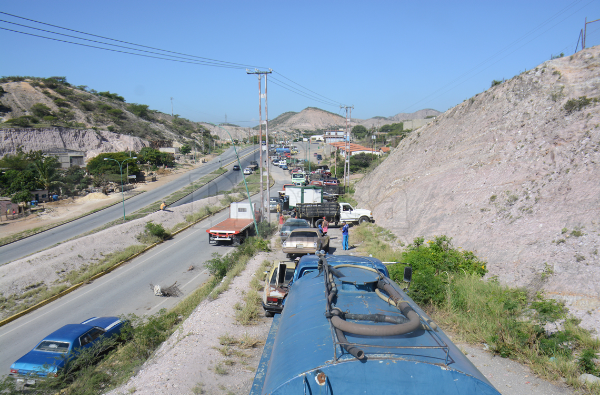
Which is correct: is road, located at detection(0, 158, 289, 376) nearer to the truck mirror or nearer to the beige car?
the beige car

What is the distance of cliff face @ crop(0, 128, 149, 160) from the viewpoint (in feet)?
194

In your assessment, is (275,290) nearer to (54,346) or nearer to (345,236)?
(54,346)

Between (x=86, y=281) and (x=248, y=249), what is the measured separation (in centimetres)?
929

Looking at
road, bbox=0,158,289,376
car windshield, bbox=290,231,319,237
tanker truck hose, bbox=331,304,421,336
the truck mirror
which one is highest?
tanker truck hose, bbox=331,304,421,336

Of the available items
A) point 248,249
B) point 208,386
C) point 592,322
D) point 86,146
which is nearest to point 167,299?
point 248,249

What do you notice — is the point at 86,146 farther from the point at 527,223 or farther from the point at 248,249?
the point at 527,223

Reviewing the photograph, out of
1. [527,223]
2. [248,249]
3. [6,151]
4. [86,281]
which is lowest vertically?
[86,281]

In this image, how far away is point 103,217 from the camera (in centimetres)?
3875

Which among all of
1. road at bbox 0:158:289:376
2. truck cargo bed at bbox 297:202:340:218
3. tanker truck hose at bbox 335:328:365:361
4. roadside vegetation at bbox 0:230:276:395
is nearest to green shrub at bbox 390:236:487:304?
roadside vegetation at bbox 0:230:276:395

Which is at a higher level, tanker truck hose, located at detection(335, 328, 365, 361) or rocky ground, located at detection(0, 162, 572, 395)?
tanker truck hose, located at detection(335, 328, 365, 361)

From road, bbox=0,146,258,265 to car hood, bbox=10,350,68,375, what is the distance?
19.6 metres

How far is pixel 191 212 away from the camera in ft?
119

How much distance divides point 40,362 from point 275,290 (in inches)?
262

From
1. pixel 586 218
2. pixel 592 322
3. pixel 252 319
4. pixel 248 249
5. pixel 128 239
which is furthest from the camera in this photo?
pixel 128 239
